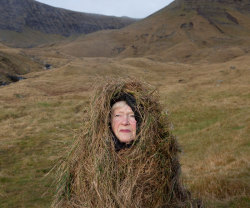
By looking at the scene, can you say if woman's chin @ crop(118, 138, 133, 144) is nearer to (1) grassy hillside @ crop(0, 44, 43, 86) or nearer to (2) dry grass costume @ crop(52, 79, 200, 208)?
(2) dry grass costume @ crop(52, 79, 200, 208)

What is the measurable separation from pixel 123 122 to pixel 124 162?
59cm

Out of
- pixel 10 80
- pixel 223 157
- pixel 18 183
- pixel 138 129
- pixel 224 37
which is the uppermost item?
pixel 224 37

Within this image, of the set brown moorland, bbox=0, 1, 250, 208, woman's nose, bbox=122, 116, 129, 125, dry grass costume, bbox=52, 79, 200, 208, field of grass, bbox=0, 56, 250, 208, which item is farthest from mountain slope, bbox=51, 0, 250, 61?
woman's nose, bbox=122, 116, 129, 125

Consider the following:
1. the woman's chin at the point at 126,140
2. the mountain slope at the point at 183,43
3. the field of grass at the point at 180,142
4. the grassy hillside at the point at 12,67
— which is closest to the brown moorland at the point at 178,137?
the field of grass at the point at 180,142

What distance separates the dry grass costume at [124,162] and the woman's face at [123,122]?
0.27ft

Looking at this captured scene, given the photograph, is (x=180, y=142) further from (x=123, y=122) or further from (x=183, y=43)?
(x=183, y=43)

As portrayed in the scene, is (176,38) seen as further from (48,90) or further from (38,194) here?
(38,194)

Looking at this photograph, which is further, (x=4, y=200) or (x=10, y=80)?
(x=10, y=80)

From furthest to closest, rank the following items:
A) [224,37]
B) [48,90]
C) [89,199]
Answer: [224,37] → [48,90] → [89,199]

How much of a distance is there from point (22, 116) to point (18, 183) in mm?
15728

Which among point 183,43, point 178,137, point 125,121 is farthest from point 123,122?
point 183,43

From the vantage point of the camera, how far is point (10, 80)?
200 feet

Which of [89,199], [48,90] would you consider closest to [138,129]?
[89,199]

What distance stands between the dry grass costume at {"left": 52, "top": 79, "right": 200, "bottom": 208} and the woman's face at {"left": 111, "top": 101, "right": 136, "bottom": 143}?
0.08m
